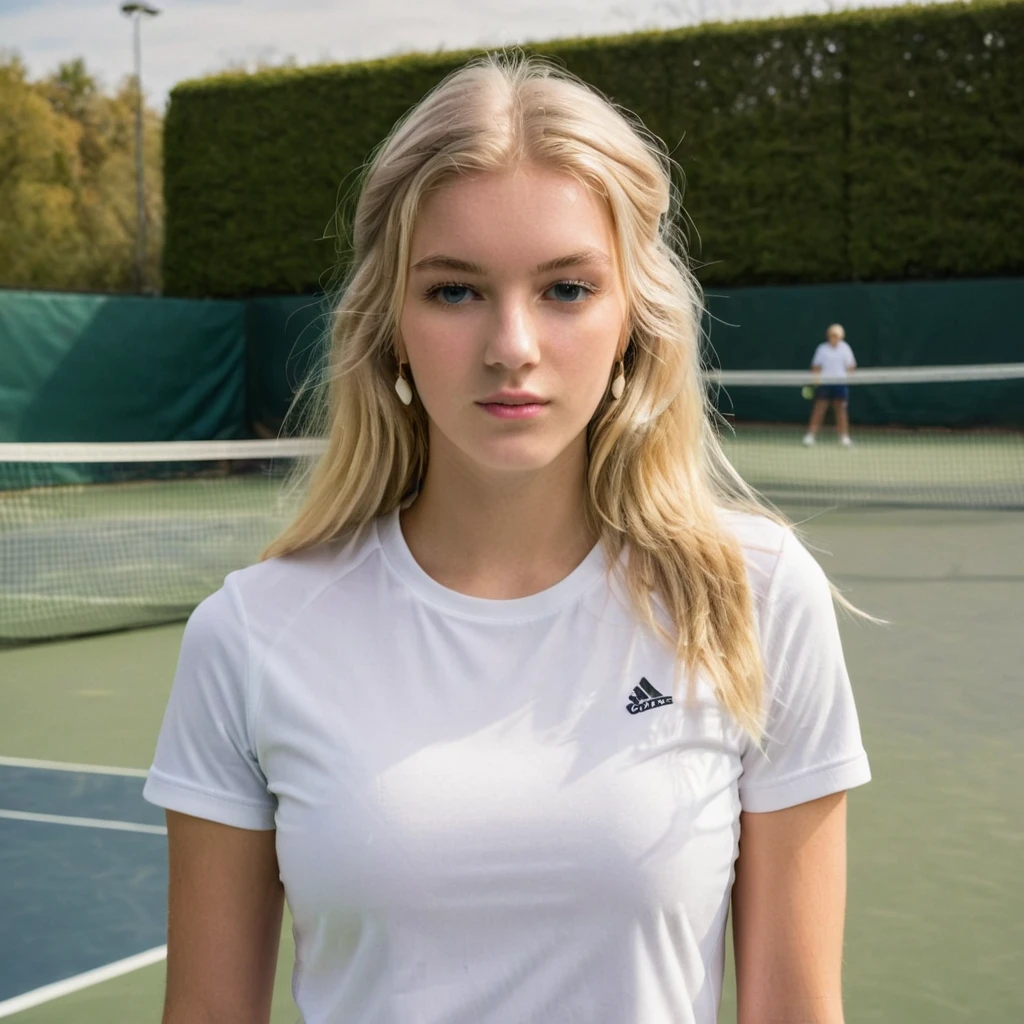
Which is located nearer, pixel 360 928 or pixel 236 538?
pixel 360 928

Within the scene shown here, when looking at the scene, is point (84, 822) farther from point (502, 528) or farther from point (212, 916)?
point (502, 528)

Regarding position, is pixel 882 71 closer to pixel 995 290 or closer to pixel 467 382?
pixel 995 290

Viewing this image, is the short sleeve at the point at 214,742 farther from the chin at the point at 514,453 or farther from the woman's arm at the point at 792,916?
the woman's arm at the point at 792,916

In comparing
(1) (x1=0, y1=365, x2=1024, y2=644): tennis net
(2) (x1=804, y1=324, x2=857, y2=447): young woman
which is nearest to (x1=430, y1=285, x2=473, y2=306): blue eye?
(1) (x1=0, y1=365, x2=1024, y2=644): tennis net

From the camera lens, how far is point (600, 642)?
5.42 ft

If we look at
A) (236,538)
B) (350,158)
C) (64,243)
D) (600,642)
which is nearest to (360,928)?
(600,642)

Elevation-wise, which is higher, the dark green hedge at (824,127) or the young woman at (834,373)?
the dark green hedge at (824,127)

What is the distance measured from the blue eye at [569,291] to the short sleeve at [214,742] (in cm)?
48

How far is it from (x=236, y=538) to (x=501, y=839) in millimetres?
10735

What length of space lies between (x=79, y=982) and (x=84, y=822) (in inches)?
52.8

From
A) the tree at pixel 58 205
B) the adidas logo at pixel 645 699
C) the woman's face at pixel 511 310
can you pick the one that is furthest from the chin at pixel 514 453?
the tree at pixel 58 205

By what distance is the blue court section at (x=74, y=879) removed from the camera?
397 cm

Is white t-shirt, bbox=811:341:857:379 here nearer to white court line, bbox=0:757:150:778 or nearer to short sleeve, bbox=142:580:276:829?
white court line, bbox=0:757:150:778

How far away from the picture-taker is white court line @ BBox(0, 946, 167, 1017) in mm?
3660
